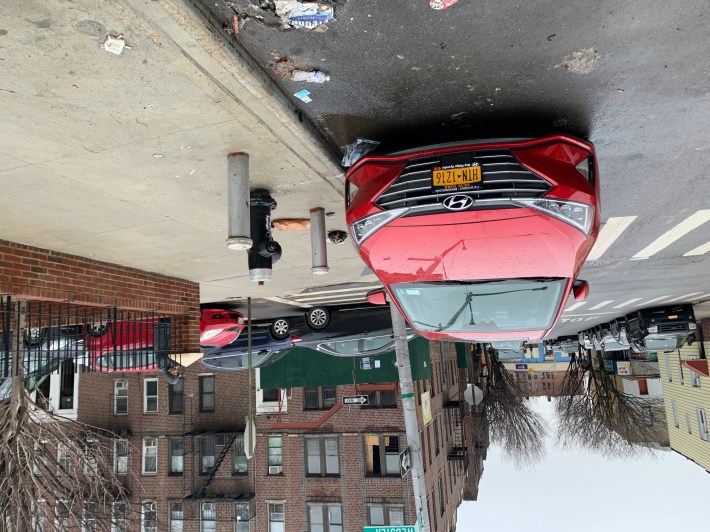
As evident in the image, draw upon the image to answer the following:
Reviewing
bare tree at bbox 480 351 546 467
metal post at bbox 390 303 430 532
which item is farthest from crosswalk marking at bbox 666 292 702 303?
bare tree at bbox 480 351 546 467

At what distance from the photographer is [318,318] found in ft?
40.5

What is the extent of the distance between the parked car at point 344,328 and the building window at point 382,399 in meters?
8.88

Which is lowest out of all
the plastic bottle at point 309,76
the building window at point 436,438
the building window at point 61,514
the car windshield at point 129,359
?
the building window at point 436,438

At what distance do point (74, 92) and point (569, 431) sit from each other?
4125cm

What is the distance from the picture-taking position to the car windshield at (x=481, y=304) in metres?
4.57

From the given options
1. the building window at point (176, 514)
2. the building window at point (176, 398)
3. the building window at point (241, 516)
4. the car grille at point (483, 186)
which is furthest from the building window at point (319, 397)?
the car grille at point (483, 186)

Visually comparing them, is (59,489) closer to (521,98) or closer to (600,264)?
(521,98)

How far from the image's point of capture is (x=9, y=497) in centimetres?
605

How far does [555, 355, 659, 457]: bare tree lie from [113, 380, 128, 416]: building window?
28.0m

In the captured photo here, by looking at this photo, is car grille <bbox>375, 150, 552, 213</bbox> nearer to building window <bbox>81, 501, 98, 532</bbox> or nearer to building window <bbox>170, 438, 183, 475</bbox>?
building window <bbox>81, 501, 98, 532</bbox>

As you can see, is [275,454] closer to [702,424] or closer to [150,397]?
[150,397]

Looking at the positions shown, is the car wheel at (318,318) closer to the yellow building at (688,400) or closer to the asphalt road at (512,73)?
the asphalt road at (512,73)

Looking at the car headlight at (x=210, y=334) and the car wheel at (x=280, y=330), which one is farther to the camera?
the car wheel at (x=280, y=330)

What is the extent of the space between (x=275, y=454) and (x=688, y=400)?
1813 cm
